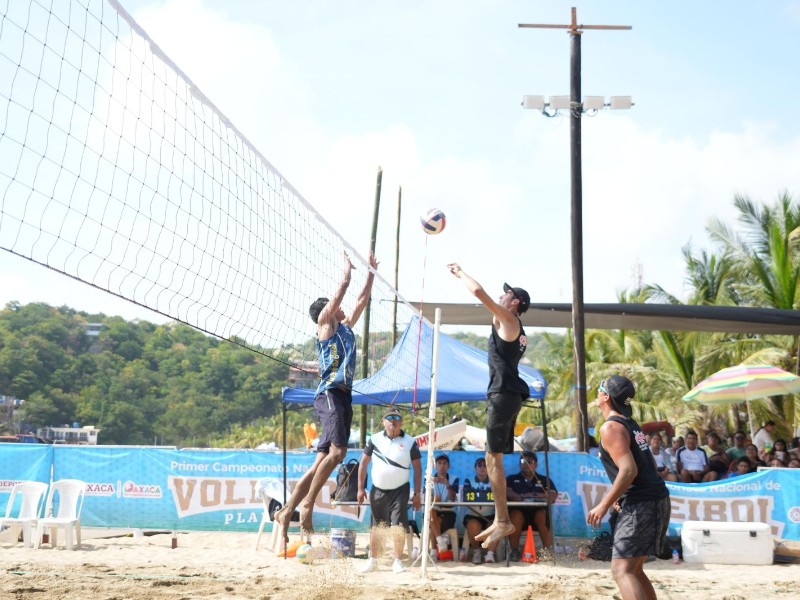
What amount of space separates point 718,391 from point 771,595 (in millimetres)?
6121

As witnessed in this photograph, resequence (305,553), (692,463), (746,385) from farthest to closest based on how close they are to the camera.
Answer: (746,385) → (692,463) → (305,553)

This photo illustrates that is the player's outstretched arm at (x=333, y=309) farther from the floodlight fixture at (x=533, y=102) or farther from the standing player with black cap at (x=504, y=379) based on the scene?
the floodlight fixture at (x=533, y=102)

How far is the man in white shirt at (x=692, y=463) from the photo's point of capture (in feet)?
38.1

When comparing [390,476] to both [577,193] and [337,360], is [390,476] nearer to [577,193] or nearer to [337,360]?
[337,360]

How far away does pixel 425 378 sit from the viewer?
11336mm

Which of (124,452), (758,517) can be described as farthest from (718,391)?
(124,452)

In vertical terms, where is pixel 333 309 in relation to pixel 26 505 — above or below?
above

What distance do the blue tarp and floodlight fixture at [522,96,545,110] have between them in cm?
333

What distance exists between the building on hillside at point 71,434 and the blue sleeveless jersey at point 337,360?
53.1m

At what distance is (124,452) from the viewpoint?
11539 millimetres

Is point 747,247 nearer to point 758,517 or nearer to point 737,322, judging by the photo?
point 737,322

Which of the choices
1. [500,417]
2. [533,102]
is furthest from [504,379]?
[533,102]

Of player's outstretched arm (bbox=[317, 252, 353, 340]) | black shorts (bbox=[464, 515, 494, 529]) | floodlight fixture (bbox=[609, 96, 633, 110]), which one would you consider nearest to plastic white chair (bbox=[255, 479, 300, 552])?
black shorts (bbox=[464, 515, 494, 529])

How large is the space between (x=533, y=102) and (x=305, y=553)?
6.88m
